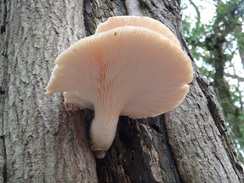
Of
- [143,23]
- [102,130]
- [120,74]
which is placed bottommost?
[102,130]

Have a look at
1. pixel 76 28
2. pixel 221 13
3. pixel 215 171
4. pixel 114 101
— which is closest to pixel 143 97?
pixel 114 101

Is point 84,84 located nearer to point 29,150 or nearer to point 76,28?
point 29,150

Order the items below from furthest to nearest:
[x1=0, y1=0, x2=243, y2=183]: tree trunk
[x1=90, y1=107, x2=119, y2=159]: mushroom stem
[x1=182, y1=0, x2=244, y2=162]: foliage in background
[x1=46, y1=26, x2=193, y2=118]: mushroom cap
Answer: [x1=182, y1=0, x2=244, y2=162]: foliage in background → [x1=90, y1=107, x2=119, y2=159]: mushroom stem → [x1=0, y1=0, x2=243, y2=183]: tree trunk → [x1=46, y1=26, x2=193, y2=118]: mushroom cap

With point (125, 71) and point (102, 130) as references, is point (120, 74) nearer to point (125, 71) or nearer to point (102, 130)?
point (125, 71)

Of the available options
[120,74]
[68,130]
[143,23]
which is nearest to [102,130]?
[68,130]

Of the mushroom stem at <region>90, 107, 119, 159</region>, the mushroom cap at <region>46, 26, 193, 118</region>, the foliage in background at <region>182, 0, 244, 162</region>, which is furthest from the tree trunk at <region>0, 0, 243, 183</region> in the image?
the foliage in background at <region>182, 0, 244, 162</region>

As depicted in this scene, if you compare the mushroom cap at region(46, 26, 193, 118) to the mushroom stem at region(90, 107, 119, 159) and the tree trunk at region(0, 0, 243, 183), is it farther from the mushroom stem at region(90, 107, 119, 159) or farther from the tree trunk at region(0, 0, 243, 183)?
the tree trunk at region(0, 0, 243, 183)
